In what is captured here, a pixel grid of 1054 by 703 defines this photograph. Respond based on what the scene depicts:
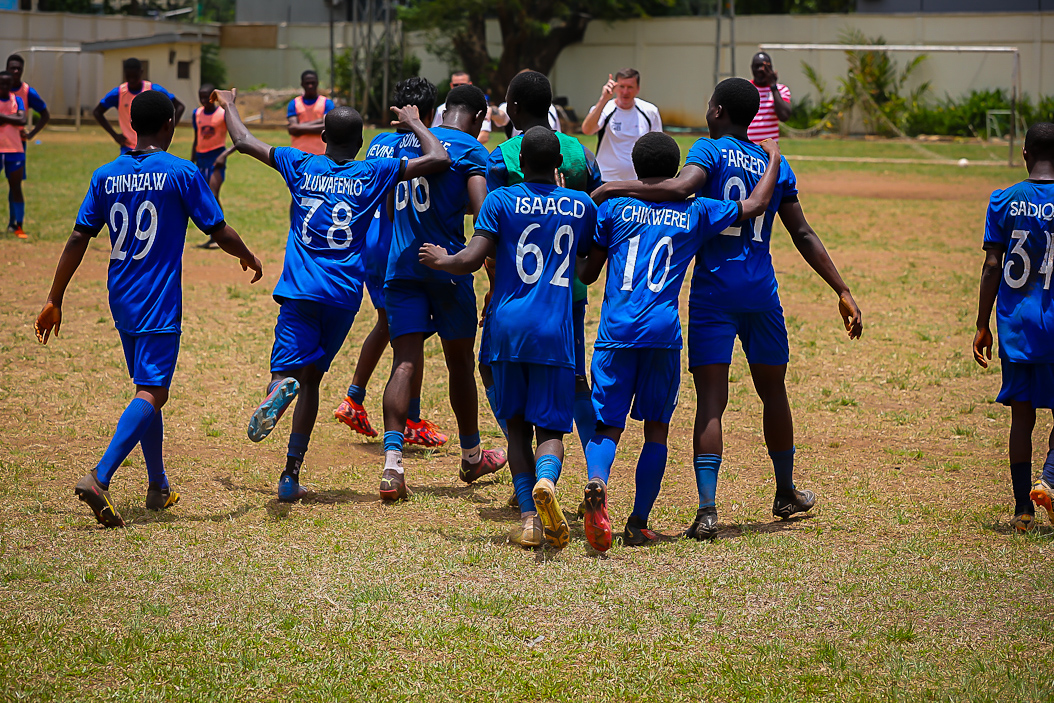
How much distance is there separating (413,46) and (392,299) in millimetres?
43965

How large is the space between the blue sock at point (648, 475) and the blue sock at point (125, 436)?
244cm

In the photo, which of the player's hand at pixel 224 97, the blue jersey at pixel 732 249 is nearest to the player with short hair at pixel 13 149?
the player's hand at pixel 224 97

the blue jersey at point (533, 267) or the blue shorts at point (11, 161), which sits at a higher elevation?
the blue shorts at point (11, 161)

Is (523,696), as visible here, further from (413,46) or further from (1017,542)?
(413,46)

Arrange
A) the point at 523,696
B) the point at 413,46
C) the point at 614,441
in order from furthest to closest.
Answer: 1. the point at 413,46
2. the point at 614,441
3. the point at 523,696

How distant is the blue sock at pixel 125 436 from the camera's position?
5109mm

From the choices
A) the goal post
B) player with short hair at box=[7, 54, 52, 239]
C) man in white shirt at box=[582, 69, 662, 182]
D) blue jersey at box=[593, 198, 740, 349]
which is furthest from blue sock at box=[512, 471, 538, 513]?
the goal post

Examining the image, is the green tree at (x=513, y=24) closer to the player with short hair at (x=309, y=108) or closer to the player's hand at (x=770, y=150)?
the player with short hair at (x=309, y=108)

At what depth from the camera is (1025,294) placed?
17.7 ft

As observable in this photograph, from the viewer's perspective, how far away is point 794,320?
10.4 meters

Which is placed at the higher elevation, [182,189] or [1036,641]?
[182,189]

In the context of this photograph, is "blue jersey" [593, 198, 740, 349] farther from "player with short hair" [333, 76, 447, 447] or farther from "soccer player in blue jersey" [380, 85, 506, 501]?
"player with short hair" [333, 76, 447, 447]

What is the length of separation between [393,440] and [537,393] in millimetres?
1150

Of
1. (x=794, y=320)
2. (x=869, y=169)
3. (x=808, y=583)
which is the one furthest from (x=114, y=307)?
(x=869, y=169)
